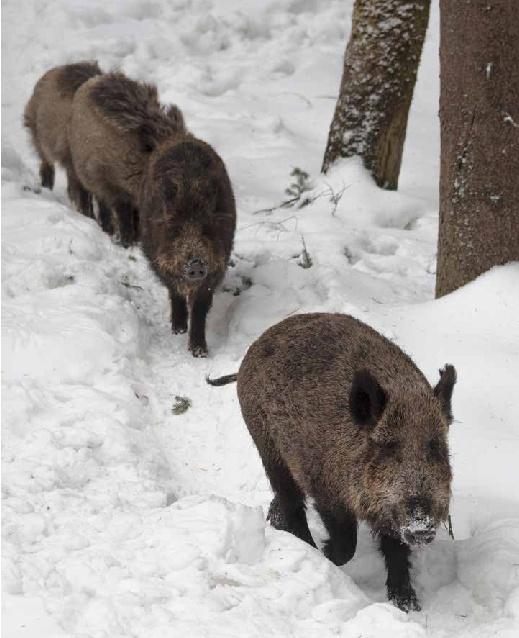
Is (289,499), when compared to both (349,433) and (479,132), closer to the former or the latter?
(349,433)

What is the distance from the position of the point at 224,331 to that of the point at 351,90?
9.37ft

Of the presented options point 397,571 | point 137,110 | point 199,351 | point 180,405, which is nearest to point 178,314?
point 199,351

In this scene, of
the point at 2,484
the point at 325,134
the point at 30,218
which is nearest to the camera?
the point at 2,484

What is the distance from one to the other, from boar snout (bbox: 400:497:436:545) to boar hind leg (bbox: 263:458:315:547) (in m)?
1.07

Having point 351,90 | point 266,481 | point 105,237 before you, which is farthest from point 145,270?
point 266,481

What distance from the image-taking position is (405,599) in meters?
3.95

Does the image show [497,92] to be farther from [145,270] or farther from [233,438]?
[145,270]

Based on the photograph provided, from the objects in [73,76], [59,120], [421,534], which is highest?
[421,534]

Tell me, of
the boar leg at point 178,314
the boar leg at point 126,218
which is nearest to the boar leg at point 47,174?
the boar leg at point 126,218

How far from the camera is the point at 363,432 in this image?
13.0 feet

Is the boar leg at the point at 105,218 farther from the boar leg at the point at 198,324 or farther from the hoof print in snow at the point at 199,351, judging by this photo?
the hoof print in snow at the point at 199,351

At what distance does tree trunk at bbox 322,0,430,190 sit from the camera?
332 inches

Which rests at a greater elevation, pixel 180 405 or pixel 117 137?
pixel 117 137

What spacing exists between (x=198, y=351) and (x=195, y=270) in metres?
0.61
